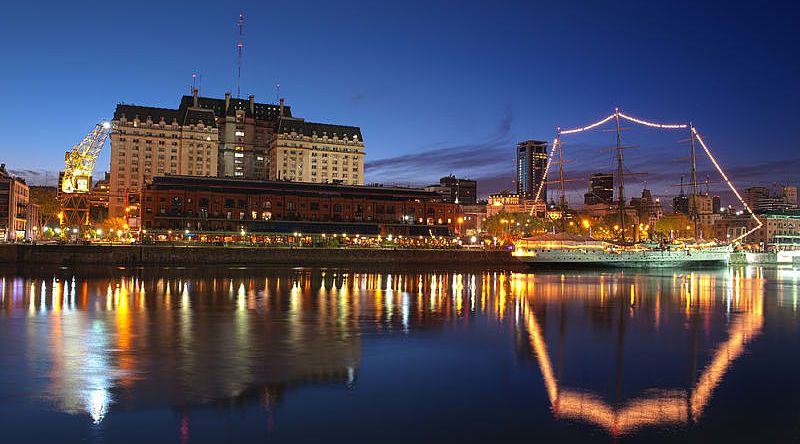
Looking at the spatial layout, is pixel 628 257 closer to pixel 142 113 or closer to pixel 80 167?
pixel 80 167

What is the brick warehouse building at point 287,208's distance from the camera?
13650cm

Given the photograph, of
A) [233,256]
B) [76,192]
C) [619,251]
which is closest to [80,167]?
[76,192]

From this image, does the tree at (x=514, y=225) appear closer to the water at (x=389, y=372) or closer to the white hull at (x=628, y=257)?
the white hull at (x=628, y=257)

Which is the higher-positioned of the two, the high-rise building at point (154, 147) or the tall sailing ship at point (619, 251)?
the high-rise building at point (154, 147)

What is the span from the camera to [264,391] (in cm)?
1912

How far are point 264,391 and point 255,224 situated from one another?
123 meters

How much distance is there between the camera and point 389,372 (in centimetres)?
2245

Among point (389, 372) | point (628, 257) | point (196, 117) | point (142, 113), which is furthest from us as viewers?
point (196, 117)

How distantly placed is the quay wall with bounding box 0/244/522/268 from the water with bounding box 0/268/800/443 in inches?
2109

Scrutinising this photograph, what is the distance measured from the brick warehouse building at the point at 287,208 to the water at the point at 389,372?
94905mm

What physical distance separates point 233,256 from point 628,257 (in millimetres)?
64885

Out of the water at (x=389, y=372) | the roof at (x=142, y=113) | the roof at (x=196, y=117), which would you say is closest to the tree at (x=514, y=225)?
the roof at (x=196, y=117)

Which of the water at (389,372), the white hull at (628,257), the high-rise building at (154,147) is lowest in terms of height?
the water at (389,372)

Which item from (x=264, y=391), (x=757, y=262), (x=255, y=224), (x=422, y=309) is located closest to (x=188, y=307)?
(x=422, y=309)
